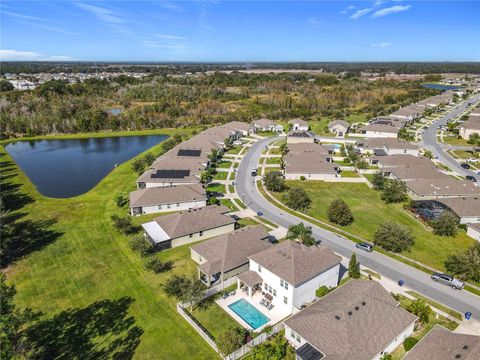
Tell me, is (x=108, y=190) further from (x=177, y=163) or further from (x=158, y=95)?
(x=158, y=95)

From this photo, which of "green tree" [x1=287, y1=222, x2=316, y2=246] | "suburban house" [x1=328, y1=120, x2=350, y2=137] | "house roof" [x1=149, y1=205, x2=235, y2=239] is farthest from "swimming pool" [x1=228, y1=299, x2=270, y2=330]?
"suburban house" [x1=328, y1=120, x2=350, y2=137]

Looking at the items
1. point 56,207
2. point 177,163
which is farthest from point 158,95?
point 56,207

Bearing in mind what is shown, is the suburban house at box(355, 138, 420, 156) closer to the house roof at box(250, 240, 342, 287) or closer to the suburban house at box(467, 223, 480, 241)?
the suburban house at box(467, 223, 480, 241)

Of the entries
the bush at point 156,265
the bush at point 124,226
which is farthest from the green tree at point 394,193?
the bush at point 124,226

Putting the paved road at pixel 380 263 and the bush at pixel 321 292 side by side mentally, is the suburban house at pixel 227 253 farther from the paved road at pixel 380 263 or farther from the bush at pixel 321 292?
the paved road at pixel 380 263

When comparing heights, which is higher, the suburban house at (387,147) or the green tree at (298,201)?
the suburban house at (387,147)

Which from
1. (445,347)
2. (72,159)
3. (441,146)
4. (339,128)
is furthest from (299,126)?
(445,347)
